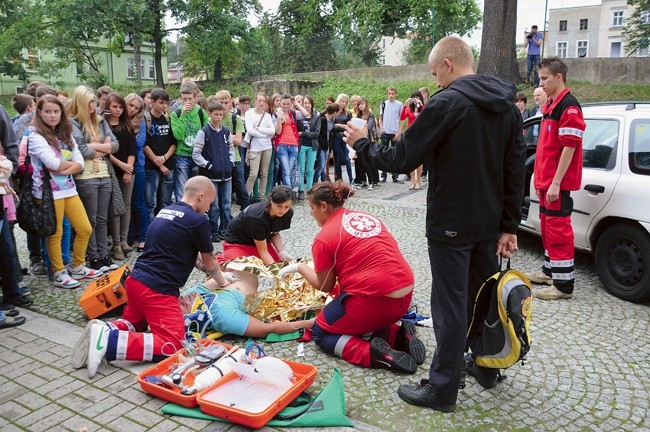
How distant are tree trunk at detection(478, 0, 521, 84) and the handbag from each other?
13.0 m

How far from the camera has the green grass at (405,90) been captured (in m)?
16.4

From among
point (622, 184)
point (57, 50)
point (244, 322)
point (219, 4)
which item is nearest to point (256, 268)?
point (244, 322)

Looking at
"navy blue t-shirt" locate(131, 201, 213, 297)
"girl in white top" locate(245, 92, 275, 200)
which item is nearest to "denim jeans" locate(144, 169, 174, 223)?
"girl in white top" locate(245, 92, 275, 200)

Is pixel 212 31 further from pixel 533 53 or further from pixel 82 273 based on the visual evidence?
pixel 82 273

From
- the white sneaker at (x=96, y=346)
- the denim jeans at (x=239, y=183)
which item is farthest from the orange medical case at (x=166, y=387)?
the denim jeans at (x=239, y=183)

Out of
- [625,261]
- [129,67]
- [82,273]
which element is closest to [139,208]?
[82,273]

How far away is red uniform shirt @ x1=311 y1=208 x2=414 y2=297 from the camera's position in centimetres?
411

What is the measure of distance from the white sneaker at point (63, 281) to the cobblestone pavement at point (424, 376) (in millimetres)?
328

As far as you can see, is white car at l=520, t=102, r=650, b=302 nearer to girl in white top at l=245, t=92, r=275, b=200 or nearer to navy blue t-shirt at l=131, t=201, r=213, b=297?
navy blue t-shirt at l=131, t=201, r=213, b=297

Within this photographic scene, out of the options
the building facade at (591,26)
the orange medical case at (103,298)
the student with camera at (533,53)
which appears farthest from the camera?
the building facade at (591,26)

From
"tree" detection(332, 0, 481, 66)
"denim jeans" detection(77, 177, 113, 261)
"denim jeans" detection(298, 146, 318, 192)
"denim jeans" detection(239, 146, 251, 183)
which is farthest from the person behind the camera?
"tree" detection(332, 0, 481, 66)

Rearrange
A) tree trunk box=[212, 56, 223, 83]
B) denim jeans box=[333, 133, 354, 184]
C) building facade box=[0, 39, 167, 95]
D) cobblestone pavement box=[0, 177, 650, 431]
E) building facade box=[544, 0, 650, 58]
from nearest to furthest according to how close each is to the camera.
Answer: cobblestone pavement box=[0, 177, 650, 431] → denim jeans box=[333, 133, 354, 184] → tree trunk box=[212, 56, 223, 83] → building facade box=[0, 39, 167, 95] → building facade box=[544, 0, 650, 58]

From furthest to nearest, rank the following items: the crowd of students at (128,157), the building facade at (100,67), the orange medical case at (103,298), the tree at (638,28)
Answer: the building facade at (100,67) → the tree at (638,28) → the crowd of students at (128,157) → the orange medical case at (103,298)

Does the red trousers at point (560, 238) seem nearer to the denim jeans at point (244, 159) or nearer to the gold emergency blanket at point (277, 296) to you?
the gold emergency blanket at point (277, 296)
